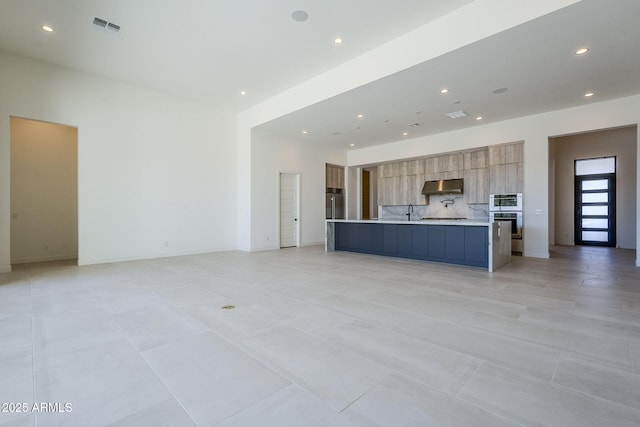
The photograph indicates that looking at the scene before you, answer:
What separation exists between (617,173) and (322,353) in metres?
11.6

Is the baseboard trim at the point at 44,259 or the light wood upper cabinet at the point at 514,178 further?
the light wood upper cabinet at the point at 514,178

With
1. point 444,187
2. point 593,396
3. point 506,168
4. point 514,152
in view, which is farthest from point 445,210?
point 593,396

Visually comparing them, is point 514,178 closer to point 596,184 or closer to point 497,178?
point 497,178

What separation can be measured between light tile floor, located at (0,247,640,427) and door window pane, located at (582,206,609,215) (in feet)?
22.1

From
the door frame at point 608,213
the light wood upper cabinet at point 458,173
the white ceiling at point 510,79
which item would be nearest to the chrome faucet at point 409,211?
the light wood upper cabinet at point 458,173

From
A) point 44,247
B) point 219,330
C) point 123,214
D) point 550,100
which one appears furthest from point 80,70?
point 550,100

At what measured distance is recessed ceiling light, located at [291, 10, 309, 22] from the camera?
402 centimetres

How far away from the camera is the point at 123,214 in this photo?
650 centimetres

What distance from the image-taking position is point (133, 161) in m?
6.62

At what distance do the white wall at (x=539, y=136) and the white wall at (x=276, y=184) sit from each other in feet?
12.8

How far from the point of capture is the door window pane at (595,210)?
944cm

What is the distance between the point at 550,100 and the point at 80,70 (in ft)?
30.6

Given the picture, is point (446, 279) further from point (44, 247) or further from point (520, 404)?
point (44, 247)

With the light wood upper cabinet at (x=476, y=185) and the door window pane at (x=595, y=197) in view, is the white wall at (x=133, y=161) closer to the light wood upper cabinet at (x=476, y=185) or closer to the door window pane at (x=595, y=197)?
the light wood upper cabinet at (x=476, y=185)
